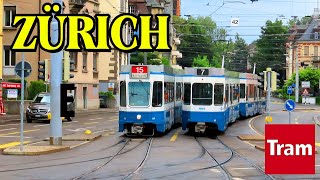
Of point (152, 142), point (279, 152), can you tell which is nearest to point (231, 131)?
point (152, 142)

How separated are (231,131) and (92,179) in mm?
21057

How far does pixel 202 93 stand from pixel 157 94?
248cm

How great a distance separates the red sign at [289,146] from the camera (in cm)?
1116

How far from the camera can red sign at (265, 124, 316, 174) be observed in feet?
36.6

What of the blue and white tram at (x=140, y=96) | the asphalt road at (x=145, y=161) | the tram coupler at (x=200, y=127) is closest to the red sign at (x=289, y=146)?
the asphalt road at (x=145, y=161)

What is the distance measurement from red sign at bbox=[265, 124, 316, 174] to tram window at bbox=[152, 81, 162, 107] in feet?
57.0

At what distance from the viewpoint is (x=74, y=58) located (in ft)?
200

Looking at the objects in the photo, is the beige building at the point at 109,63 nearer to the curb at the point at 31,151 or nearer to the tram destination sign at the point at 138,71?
the tram destination sign at the point at 138,71

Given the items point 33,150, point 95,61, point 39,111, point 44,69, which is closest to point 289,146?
point 33,150

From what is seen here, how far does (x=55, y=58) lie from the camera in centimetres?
2378

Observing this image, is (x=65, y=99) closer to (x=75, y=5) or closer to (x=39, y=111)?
(x=39, y=111)

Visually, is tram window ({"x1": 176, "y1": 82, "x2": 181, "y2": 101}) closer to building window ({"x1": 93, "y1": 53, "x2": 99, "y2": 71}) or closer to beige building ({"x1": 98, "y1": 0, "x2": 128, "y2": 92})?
building window ({"x1": 93, "y1": 53, "x2": 99, "y2": 71})

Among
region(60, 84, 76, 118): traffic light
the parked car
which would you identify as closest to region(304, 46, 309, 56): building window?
the parked car

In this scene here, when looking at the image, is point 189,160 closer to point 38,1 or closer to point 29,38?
point 29,38
